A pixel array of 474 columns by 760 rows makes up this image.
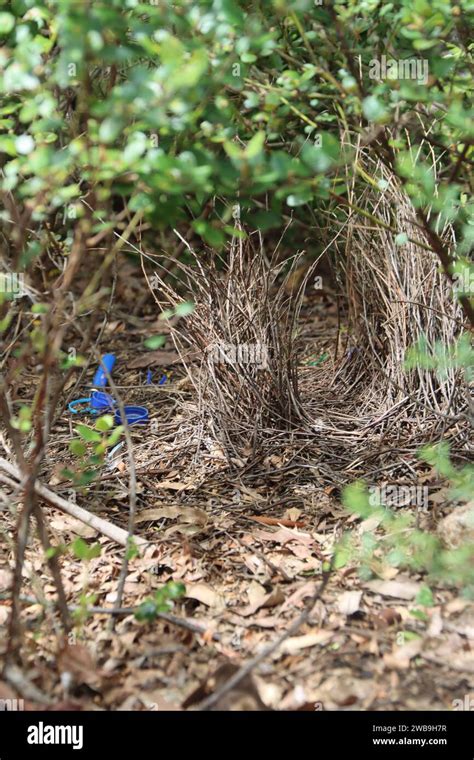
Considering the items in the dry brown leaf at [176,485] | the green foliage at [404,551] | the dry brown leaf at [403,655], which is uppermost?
the dry brown leaf at [176,485]

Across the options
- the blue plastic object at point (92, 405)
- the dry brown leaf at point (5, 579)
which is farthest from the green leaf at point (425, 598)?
the blue plastic object at point (92, 405)

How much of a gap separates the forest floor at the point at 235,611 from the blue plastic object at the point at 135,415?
39cm

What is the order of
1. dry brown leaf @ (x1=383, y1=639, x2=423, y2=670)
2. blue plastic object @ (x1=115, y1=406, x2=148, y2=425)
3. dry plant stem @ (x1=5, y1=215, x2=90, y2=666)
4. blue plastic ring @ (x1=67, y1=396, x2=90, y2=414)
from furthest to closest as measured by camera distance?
blue plastic ring @ (x1=67, y1=396, x2=90, y2=414) → blue plastic object @ (x1=115, y1=406, x2=148, y2=425) → dry brown leaf @ (x1=383, y1=639, x2=423, y2=670) → dry plant stem @ (x1=5, y1=215, x2=90, y2=666)

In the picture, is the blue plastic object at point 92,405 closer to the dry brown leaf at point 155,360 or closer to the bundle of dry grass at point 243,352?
the dry brown leaf at point 155,360

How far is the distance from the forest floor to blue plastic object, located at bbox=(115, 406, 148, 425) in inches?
15.2

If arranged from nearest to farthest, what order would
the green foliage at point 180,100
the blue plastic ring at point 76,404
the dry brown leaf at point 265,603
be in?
the green foliage at point 180,100
the dry brown leaf at point 265,603
the blue plastic ring at point 76,404

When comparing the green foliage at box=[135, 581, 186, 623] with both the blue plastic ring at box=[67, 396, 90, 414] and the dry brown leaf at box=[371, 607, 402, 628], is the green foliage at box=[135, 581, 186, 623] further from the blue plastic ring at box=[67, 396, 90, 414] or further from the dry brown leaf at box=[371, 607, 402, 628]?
the blue plastic ring at box=[67, 396, 90, 414]

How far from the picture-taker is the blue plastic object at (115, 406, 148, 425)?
3359mm

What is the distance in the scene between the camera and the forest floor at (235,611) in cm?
181

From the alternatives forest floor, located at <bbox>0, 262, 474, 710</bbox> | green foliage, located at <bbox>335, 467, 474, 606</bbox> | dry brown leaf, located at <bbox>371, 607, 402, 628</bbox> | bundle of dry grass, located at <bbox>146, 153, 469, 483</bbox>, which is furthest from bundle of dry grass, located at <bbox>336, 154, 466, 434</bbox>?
dry brown leaf, located at <bbox>371, 607, 402, 628</bbox>
